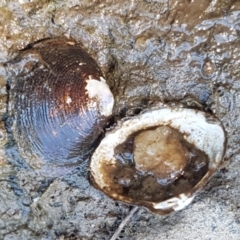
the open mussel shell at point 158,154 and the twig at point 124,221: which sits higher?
the open mussel shell at point 158,154

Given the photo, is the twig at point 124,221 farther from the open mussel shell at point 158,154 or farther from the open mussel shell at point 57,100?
the open mussel shell at point 57,100

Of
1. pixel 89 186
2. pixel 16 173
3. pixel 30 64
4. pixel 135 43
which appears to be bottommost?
pixel 89 186

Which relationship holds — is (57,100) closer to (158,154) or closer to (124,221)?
(158,154)

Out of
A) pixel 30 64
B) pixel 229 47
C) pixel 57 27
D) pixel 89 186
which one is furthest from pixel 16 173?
pixel 229 47

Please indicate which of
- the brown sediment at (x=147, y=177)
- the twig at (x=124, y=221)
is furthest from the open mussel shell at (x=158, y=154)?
the twig at (x=124, y=221)

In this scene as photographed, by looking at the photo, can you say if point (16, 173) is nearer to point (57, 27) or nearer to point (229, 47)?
point (57, 27)

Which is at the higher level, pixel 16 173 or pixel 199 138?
pixel 16 173

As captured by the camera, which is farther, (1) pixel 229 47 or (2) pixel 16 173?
(2) pixel 16 173
